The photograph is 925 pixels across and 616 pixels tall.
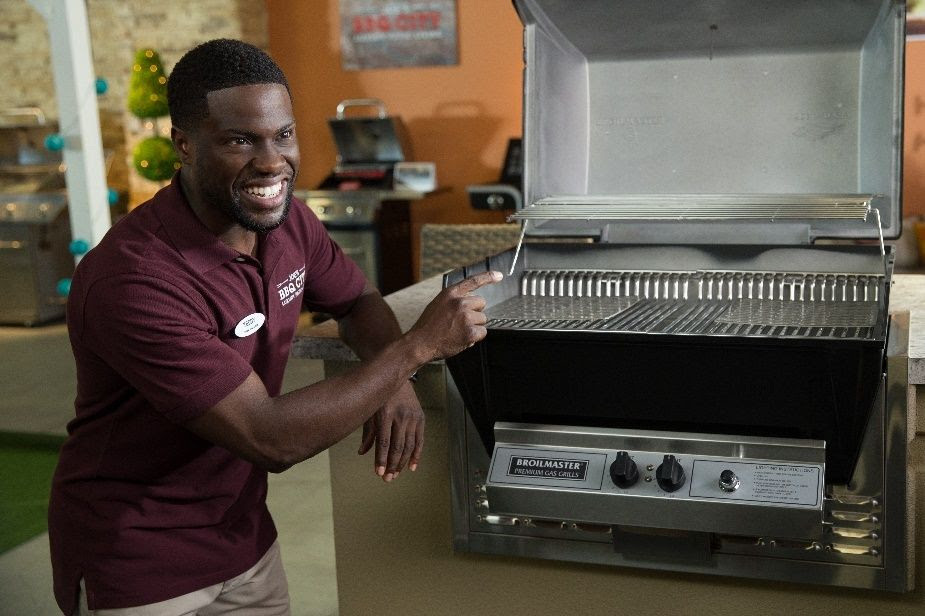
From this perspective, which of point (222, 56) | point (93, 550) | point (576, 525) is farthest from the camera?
point (576, 525)

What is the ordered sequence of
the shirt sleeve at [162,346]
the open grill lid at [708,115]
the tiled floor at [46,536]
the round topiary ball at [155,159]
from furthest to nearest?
the round topiary ball at [155,159] < the tiled floor at [46,536] < the open grill lid at [708,115] < the shirt sleeve at [162,346]

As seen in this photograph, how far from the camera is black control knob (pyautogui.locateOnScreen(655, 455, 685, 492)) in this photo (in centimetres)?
159

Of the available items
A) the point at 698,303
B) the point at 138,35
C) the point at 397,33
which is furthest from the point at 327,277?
the point at 138,35

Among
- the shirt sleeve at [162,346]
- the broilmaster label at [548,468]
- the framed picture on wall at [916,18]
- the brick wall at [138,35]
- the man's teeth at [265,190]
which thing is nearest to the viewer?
the shirt sleeve at [162,346]

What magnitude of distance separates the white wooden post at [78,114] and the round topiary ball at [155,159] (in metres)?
1.69

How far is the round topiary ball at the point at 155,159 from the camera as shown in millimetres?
5766

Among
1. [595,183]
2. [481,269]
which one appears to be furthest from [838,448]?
[595,183]

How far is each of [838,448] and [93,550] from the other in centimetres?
114

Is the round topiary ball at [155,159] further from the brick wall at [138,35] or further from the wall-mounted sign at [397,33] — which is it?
the wall-mounted sign at [397,33]

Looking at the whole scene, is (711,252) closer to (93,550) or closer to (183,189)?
(183,189)

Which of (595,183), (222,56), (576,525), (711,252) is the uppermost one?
(222,56)

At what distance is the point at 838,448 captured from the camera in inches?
61.9

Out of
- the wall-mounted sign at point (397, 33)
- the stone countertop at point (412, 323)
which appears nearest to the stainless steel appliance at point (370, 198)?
the wall-mounted sign at point (397, 33)

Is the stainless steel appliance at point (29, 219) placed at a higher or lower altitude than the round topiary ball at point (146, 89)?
lower
